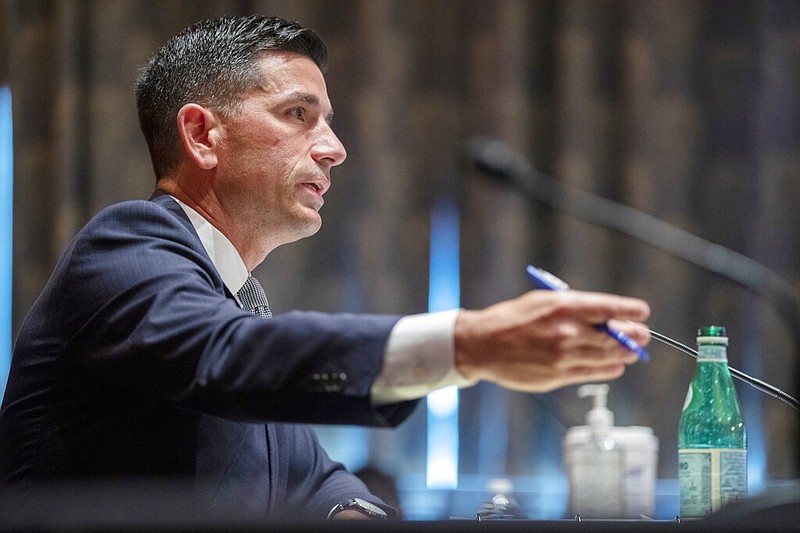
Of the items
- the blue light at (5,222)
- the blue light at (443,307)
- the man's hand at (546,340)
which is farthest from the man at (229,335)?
the blue light at (5,222)

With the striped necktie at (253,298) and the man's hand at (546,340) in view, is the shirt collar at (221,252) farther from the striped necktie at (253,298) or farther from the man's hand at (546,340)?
the man's hand at (546,340)

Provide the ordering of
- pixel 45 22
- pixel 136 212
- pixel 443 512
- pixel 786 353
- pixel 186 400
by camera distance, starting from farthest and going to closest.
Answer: pixel 45 22 < pixel 786 353 < pixel 443 512 < pixel 136 212 < pixel 186 400

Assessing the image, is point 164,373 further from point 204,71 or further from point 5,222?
point 5,222

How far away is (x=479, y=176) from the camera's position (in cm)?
324

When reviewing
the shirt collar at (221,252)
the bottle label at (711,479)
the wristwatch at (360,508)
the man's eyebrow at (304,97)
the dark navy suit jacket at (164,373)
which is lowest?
the wristwatch at (360,508)

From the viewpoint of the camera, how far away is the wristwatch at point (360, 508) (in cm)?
159

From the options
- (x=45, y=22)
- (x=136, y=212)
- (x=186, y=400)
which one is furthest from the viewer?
(x=45, y=22)

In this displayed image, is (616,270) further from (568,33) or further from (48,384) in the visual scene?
(48,384)

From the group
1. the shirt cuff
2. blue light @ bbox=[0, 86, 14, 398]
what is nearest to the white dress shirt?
the shirt cuff

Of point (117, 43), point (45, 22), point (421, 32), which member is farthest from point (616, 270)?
point (45, 22)

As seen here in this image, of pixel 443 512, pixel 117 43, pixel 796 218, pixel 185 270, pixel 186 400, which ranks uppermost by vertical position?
pixel 117 43

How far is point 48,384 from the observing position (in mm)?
1315

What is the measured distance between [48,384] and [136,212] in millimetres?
260

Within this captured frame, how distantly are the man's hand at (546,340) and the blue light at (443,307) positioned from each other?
220cm
